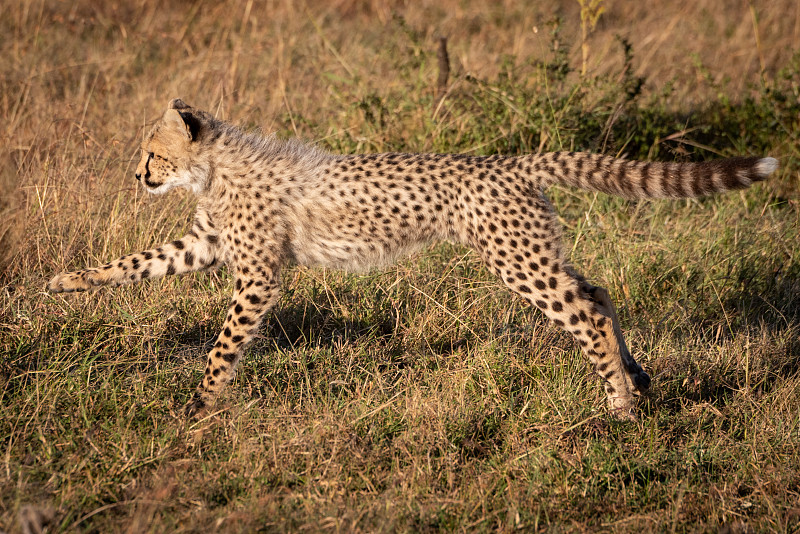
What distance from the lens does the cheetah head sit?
4.29 meters

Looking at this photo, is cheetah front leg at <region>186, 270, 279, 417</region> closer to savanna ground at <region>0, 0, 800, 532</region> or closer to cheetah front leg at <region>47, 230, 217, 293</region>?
savanna ground at <region>0, 0, 800, 532</region>

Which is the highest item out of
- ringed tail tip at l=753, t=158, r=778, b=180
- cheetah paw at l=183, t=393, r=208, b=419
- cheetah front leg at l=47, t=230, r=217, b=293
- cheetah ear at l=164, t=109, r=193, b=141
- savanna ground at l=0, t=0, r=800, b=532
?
ringed tail tip at l=753, t=158, r=778, b=180

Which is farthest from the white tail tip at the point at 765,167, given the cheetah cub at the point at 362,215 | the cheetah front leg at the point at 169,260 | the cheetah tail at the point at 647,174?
the cheetah front leg at the point at 169,260

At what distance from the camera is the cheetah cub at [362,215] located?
4027 mm

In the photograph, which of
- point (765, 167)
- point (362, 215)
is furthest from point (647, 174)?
point (362, 215)

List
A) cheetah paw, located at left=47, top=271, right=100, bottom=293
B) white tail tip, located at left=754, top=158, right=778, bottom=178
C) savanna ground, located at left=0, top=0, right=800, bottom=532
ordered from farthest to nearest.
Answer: cheetah paw, located at left=47, top=271, right=100, bottom=293 → white tail tip, located at left=754, top=158, right=778, bottom=178 → savanna ground, located at left=0, top=0, right=800, bottom=532

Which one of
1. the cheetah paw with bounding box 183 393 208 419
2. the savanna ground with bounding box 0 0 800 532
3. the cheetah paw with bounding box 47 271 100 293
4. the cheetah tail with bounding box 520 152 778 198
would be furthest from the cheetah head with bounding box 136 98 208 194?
the cheetah tail with bounding box 520 152 778 198

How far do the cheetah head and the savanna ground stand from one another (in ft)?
2.23

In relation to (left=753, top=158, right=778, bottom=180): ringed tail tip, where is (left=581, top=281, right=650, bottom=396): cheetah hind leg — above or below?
below

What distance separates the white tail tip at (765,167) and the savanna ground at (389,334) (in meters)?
1.15

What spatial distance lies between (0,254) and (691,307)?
394cm

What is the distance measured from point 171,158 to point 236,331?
942 mm

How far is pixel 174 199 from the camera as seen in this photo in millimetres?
5500

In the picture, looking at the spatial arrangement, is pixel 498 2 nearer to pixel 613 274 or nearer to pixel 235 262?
pixel 613 274
